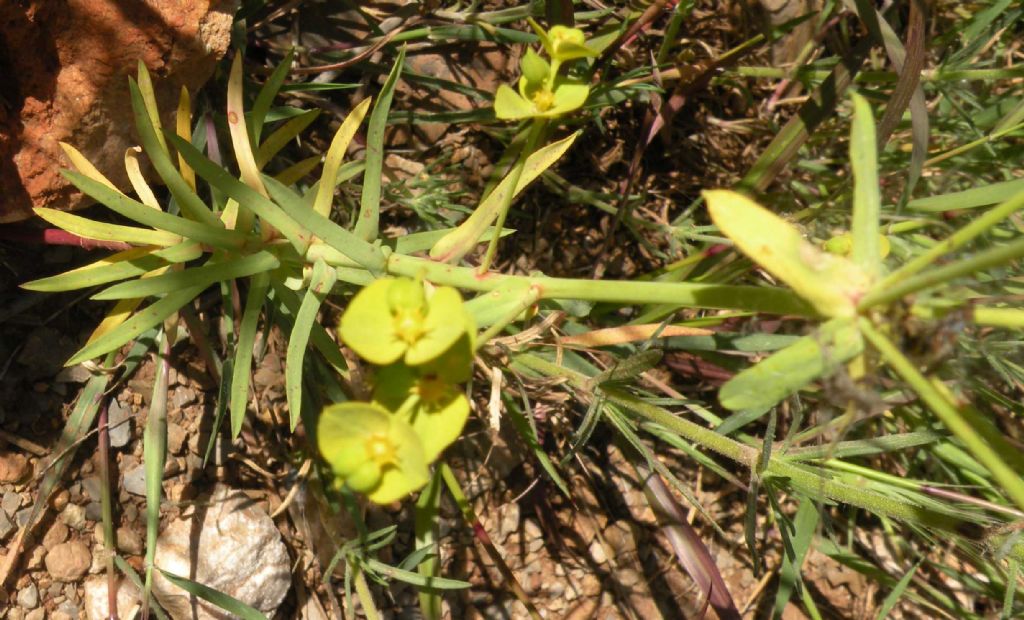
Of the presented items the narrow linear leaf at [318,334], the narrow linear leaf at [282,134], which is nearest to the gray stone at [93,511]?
the narrow linear leaf at [318,334]

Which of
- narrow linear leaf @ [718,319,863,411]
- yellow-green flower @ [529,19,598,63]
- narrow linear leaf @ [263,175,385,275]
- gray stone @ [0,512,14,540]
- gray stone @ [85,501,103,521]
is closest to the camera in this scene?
narrow linear leaf @ [718,319,863,411]

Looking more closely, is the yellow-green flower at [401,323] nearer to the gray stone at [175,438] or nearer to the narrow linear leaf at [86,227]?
the narrow linear leaf at [86,227]

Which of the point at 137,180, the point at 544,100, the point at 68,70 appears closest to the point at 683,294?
the point at 544,100

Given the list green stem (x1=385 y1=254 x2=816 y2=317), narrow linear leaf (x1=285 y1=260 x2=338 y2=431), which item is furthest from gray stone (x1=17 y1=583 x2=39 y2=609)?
green stem (x1=385 y1=254 x2=816 y2=317)

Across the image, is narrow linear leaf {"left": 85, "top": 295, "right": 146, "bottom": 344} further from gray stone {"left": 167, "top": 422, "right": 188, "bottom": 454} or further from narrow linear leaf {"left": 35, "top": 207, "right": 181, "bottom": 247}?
gray stone {"left": 167, "top": 422, "right": 188, "bottom": 454}

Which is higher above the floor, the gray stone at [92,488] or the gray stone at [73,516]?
the gray stone at [92,488]

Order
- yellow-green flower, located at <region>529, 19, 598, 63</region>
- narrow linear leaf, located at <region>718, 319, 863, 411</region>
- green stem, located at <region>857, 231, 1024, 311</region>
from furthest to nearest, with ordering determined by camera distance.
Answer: yellow-green flower, located at <region>529, 19, 598, 63</region>, narrow linear leaf, located at <region>718, 319, 863, 411</region>, green stem, located at <region>857, 231, 1024, 311</region>

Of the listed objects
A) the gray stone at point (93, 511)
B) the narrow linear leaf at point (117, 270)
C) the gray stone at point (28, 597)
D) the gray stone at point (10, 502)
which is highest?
the narrow linear leaf at point (117, 270)
